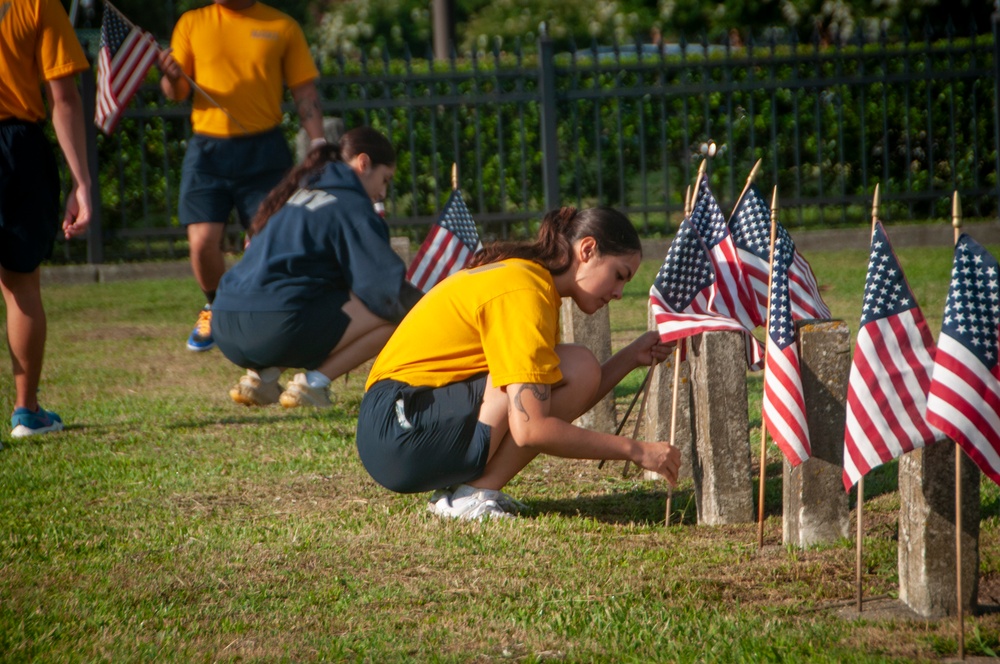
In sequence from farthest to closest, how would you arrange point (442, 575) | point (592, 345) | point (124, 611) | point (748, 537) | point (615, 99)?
point (615, 99) < point (592, 345) < point (748, 537) < point (442, 575) < point (124, 611)

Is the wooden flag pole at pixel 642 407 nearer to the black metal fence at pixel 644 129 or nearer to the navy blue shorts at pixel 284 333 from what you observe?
the navy blue shorts at pixel 284 333

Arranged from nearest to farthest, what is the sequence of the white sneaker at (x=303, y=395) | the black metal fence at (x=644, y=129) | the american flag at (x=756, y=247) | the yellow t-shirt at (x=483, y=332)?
the yellow t-shirt at (x=483, y=332) → the american flag at (x=756, y=247) → the white sneaker at (x=303, y=395) → the black metal fence at (x=644, y=129)

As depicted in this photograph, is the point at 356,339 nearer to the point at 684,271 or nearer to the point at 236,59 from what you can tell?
the point at 684,271

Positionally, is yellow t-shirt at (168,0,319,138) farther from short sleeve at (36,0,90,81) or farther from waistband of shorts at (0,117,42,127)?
waistband of shorts at (0,117,42,127)

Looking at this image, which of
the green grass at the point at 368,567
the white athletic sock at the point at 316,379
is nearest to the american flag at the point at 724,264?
the green grass at the point at 368,567

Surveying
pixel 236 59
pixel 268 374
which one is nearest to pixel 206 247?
pixel 236 59

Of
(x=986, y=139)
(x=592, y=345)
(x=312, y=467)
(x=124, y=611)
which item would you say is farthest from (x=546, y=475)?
(x=986, y=139)

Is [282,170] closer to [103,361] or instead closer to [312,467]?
[103,361]

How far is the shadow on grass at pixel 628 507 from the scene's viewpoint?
436 centimetres

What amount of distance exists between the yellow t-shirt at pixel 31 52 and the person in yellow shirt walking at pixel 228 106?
1.85 m

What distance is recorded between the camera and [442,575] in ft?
12.1

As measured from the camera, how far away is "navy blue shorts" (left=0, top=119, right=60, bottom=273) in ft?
17.7

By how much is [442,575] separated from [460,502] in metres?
0.59

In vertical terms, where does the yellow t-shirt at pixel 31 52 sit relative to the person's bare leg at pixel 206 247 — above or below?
above
